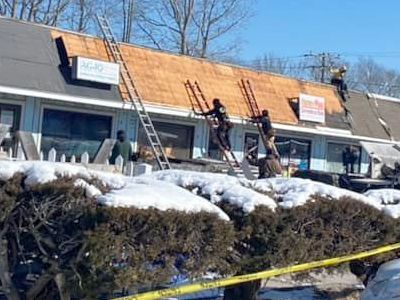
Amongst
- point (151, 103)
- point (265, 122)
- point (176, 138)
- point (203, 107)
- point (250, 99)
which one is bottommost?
point (176, 138)

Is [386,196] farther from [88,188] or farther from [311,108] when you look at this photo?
[311,108]

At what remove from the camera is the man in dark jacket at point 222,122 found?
22.5 metres

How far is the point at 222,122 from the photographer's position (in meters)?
23.0

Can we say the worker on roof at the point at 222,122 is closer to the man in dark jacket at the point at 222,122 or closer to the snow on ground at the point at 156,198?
the man in dark jacket at the point at 222,122

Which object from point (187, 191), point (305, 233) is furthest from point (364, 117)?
point (187, 191)

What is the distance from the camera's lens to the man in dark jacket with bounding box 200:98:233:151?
22547 mm

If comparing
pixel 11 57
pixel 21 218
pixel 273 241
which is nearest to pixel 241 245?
pixel 273 241

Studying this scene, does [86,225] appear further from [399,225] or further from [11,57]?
[11,57]

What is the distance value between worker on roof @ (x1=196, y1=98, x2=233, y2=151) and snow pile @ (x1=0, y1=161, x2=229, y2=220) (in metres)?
16.4

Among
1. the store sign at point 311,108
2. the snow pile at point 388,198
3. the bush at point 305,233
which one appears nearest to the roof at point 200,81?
the store sign at point 311,108

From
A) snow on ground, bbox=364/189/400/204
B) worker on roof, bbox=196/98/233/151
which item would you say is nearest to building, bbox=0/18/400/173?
worker on roof, bbox=196/98/233/151

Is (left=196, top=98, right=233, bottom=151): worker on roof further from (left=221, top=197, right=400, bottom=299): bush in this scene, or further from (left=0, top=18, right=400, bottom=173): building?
(left=221, top=197, right=400, bottom=299): bush

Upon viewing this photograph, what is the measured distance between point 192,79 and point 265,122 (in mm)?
2657

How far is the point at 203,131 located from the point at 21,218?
18.8 m
